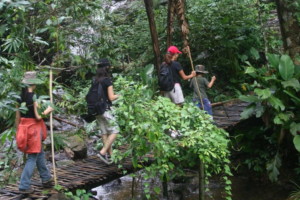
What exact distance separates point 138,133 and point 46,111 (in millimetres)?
1047

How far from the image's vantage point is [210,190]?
6.84 metres

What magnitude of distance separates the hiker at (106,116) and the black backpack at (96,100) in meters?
0.06

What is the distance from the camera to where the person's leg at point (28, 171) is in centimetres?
436

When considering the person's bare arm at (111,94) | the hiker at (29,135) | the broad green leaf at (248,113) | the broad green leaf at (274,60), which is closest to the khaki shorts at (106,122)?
the person's bare arm at (111,94)

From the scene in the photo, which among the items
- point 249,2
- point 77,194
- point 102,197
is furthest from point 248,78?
point 77,194

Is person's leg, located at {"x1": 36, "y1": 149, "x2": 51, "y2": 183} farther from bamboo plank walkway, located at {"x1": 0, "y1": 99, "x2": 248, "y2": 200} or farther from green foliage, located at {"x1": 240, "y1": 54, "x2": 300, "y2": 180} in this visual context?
green foliage, located at {"x1": 240, "y1": 54, "x2": 300, "y2": 180}

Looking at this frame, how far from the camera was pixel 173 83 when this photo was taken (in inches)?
236

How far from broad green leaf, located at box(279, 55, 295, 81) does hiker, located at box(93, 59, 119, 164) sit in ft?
Result: 8.59

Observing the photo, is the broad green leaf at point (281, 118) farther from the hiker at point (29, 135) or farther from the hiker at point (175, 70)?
the hiker at point (29, 135)

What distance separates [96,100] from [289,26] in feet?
10.6

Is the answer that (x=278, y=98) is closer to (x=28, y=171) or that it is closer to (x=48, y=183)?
(x=48, y=183)

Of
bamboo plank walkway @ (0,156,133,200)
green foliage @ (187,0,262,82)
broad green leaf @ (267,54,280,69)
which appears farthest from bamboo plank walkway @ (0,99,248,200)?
green foliage @ (187,0,262,82)

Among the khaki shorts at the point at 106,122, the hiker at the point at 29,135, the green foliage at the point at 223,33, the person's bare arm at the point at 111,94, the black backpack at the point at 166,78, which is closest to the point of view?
the hiker at the point at 29,135

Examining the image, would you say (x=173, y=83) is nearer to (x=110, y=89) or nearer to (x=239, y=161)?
(x=110, y=89)
